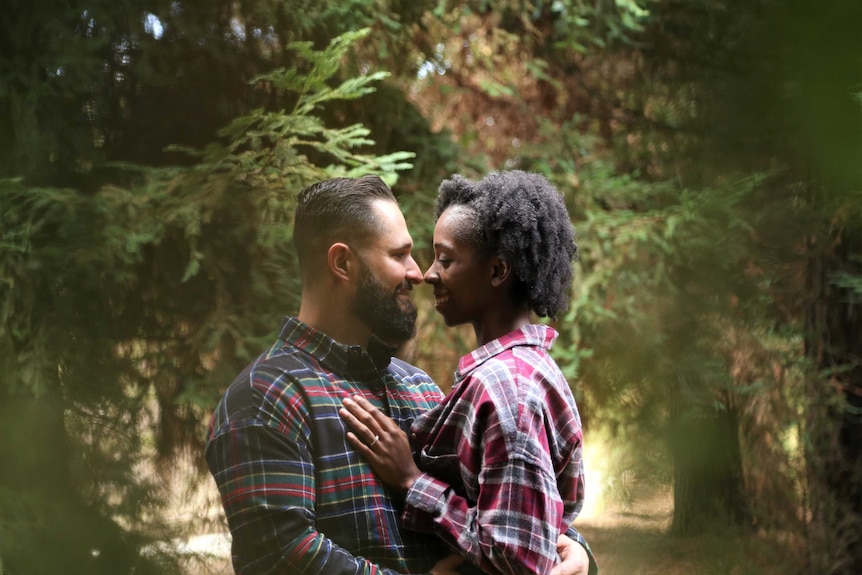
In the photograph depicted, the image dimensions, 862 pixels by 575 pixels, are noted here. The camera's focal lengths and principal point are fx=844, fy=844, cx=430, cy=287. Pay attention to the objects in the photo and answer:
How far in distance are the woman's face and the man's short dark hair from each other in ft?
0.39

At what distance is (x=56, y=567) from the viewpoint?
2.10 m

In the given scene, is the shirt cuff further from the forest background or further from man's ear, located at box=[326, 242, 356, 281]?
the forest background

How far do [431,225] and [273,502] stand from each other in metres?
1.75

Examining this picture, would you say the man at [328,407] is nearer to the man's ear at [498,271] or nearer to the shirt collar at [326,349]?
the shirt collar at [326,349]

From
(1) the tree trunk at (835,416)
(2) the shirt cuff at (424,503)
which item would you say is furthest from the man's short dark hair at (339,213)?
(1) the tree trunk at (835,416)

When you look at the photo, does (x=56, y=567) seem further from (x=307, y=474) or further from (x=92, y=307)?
(x=307, y=474)

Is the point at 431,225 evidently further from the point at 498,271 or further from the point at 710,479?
the point at 710,479

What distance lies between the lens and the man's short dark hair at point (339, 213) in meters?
1.39

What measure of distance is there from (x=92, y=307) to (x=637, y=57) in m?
2.87

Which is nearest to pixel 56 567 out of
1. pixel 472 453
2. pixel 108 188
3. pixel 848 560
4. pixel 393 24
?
pixel 108 188

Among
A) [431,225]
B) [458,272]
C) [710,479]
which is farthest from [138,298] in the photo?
[710,479]

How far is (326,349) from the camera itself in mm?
1366

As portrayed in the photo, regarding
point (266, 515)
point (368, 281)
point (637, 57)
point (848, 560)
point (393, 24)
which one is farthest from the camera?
point (637, 57)

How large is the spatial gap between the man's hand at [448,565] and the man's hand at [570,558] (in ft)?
0.52
